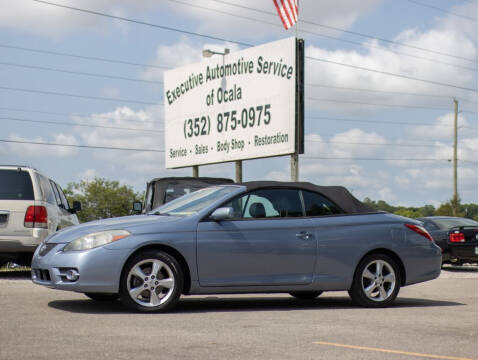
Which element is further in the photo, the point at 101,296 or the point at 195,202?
the point at 101,296

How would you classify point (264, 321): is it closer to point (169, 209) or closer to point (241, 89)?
point (169, 209)

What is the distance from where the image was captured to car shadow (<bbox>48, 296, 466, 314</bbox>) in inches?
380

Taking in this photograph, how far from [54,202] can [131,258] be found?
719 centimetres

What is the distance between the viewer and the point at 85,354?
6.39m

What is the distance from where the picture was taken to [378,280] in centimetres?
1050

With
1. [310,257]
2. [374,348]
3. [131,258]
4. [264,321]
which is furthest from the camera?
[310,257]

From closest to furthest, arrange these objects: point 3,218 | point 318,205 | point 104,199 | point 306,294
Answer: point 318,205
point 306,294
point 3,218
point 104,199

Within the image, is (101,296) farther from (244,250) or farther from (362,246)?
(362,246)

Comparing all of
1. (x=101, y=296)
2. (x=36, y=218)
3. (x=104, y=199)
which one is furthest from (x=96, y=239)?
(x=104, y=199)

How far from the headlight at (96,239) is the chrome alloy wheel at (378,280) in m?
3.05

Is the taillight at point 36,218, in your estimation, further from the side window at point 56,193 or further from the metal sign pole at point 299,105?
the metal sign pole at point 299,105

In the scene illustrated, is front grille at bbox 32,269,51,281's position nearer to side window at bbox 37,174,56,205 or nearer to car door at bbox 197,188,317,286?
car door at bbox 197,188,317,286

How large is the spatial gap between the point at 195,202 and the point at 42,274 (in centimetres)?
192

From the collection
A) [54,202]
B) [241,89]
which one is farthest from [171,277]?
[241,89]
